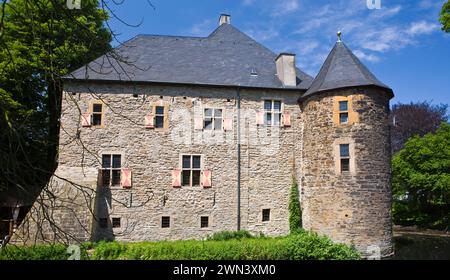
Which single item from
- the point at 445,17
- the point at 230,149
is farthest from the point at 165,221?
the point at 445,17

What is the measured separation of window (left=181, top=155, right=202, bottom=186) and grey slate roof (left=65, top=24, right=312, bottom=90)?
3190 millimetres

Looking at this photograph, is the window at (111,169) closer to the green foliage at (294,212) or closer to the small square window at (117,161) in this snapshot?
the small square window at (117,161)

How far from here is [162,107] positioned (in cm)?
1466

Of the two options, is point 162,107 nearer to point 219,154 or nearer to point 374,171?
point 219,154

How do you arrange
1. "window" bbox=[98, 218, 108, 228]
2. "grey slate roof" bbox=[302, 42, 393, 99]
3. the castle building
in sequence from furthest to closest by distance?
1. "grey slate roof" bbox=[302, 42, 393, 99]
2. "window" bbox=[98, 218, 108, 228]
3. the castle building

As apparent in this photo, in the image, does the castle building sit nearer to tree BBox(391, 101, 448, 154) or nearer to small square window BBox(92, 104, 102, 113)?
small square window BBox(92, 104, 102, 113)

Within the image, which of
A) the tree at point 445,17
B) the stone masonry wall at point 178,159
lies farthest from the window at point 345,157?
the tree at point 445,17

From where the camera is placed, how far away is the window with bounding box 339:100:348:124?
13.7 meters

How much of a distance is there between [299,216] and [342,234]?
7.05 feet

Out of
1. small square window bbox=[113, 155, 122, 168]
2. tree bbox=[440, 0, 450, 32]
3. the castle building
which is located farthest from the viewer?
small square window bbox=[113, 155, 122, 168]

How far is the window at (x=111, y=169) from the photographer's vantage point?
A: 14039 millimetres

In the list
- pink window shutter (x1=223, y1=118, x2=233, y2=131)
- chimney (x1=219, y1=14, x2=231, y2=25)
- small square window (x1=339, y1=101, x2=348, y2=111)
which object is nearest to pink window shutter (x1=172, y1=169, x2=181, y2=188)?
pink window shutter (x1=223, y1=118, x2=233, y2=131)

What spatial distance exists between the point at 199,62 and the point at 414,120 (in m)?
24.3

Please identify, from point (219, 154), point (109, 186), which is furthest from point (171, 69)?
point (109, 186)
